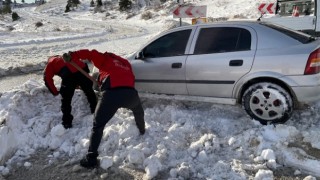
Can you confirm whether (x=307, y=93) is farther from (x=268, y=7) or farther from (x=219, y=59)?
(x=268, y=7)

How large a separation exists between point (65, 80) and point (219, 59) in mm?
2464

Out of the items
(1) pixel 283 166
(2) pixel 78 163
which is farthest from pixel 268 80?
(2) pixel 78 163

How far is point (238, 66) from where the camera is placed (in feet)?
18.0

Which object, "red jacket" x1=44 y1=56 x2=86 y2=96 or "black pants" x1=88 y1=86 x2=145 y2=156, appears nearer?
"black pants" x1=88 y1=86 x2=145 y2=156

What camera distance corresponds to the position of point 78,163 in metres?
4.88

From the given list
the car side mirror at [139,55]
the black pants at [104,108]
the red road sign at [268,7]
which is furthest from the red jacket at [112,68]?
the red road sign at [268,7]

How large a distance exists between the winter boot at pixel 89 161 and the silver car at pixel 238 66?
2.04 meters

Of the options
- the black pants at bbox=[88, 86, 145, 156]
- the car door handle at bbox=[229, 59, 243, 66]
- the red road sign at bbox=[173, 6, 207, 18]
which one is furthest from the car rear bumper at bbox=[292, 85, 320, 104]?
the red road sign at bbox=[173, 6, 207, 18]

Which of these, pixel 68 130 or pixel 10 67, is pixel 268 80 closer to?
pixel 68 130

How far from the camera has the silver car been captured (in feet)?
16.9

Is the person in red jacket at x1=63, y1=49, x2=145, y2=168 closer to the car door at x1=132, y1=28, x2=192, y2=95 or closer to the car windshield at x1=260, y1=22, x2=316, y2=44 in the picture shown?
the car door at x1=132, y1=28, x2=192, y2=95

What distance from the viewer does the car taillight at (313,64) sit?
503cm

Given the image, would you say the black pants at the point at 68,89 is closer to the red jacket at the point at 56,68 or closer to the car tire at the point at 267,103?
the red jacket at the point at 56,68

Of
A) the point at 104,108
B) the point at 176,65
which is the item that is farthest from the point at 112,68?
the point at 176,65
